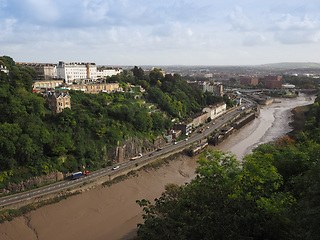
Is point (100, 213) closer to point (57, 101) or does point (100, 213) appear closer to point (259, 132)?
point (57, 101)

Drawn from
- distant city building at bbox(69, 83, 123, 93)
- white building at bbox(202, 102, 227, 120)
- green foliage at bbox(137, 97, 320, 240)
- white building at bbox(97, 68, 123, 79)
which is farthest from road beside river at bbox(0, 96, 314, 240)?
white building at bbox(97, 68, 123, 79)

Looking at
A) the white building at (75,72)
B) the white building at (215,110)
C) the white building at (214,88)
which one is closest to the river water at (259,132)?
the white building at (215,110)

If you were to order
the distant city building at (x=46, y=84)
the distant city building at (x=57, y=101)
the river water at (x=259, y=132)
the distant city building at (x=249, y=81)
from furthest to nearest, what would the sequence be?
the distant city building at (x=249, y=81) < the river water at (x=259, y=132) < the distant city building at (x=46, y=84) < the distant city building at (x=57, y=101)

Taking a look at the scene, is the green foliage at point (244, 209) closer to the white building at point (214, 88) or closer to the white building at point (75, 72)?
the white building at point (75, 72)

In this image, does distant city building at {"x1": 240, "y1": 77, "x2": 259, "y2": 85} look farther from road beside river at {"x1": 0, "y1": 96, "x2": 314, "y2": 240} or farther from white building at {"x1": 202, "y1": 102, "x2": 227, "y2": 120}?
road beside river at {"x1": 0, "y1": 96, "x2": 314, "y2": 240}

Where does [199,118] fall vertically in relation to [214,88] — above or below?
below

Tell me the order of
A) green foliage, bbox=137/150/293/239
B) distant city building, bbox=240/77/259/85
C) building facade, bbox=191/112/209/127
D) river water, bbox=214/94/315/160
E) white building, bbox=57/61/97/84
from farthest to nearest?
distant city building, bbox=240/77/259/85 → building facade, bbox=191/112/209/127 → white building, bbox=57/61/97/84 → river water, bbox=214/94/315/160 → green foliage, bbox=137/150/293/239

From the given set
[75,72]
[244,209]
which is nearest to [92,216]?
[244,209]
